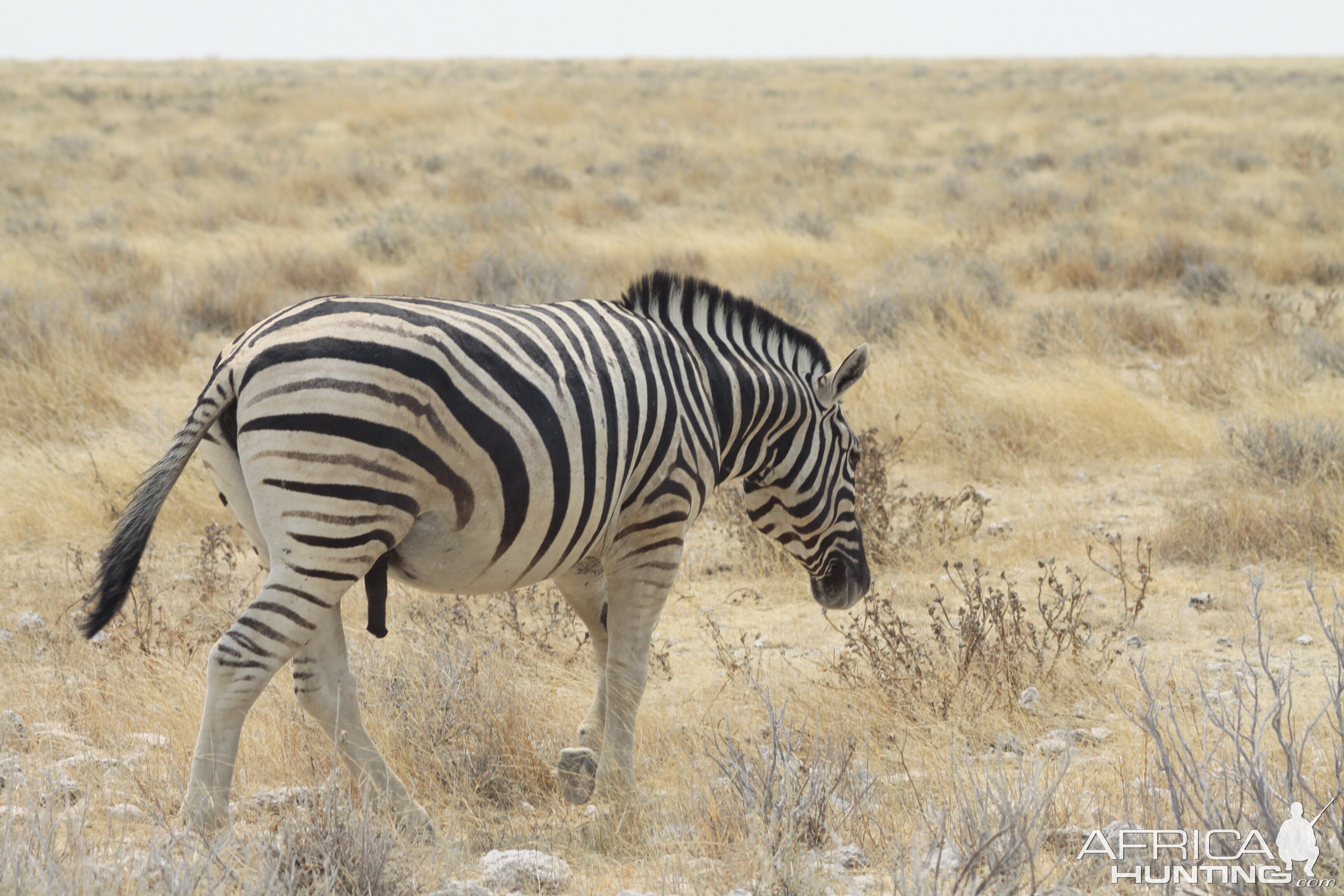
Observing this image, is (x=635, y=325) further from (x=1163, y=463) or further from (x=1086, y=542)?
(x=1163, y=463)

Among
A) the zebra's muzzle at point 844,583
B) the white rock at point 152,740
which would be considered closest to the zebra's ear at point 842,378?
the zebra's muzzle at point 844,583

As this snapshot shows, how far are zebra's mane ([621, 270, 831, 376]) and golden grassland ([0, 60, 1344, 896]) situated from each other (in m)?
1.07

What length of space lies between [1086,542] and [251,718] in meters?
4.27

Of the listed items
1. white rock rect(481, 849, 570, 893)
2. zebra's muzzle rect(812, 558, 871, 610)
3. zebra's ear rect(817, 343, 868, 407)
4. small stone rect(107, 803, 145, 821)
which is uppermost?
zebra's ear rect(817, 343, 868, 407)

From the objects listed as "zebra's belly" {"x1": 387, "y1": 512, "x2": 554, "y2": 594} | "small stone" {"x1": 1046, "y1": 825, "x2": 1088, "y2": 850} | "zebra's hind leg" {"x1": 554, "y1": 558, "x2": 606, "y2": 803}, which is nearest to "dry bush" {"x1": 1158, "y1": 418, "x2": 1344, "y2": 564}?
"small stone" {"x1": 1046, "y1": 825, "x2": 1088, "y2": 850}

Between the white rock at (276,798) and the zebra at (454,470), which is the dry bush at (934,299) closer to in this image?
the zebra at (454,470)

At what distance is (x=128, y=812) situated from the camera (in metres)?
3.16

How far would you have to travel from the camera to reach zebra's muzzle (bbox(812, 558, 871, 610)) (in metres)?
4.19

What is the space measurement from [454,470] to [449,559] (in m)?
0.28

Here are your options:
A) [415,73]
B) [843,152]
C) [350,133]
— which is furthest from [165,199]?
[415,73]

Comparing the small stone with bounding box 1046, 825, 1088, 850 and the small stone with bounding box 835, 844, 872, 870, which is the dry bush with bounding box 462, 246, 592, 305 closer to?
the small stone with bounding box 835, 844, 872, 870

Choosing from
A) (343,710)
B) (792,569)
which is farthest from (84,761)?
(792,569)

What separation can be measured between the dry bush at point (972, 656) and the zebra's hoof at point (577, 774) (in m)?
1.13

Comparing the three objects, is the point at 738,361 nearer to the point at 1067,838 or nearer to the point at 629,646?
the point at 629,646
